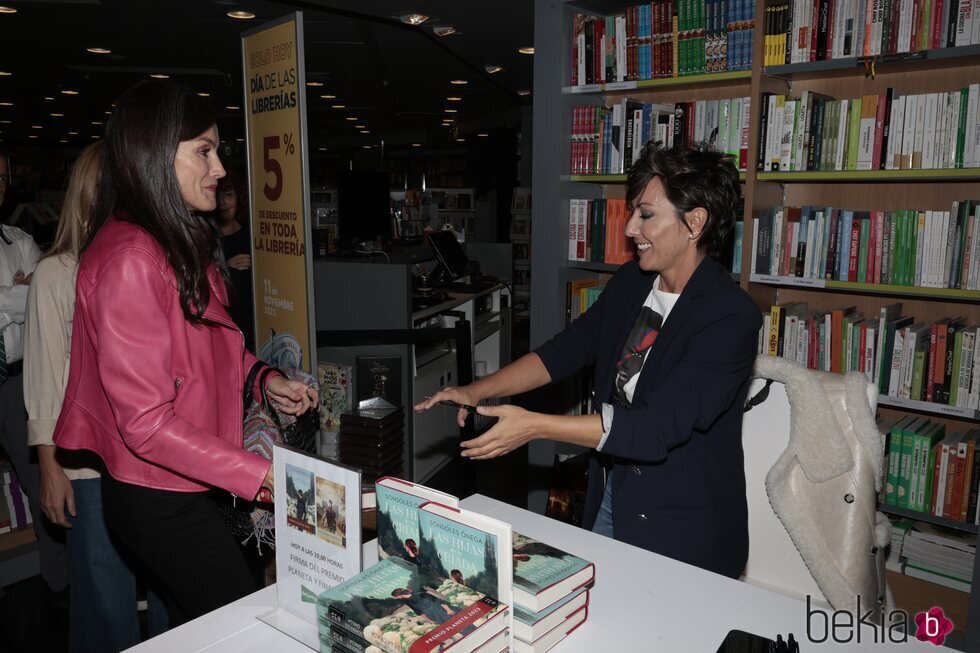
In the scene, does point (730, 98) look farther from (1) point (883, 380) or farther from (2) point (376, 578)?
(2) point (376, 578)

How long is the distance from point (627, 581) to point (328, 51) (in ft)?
23.1

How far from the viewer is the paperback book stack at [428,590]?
3.25 ft

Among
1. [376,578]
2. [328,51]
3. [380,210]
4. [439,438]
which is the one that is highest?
[328,51]

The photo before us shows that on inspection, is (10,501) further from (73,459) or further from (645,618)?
(645,618)

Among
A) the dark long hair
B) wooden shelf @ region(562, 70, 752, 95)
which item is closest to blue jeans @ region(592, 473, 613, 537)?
the dark long hair

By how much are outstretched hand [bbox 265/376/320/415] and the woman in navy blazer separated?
1.14 feet

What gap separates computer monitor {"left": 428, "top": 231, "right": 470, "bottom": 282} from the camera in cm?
540

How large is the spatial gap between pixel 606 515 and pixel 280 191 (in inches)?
74.7

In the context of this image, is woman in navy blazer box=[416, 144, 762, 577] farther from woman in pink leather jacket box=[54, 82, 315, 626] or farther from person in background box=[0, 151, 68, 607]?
person in background box=[0, 151, 68, 607]

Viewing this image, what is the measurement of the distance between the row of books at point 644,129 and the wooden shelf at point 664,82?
0.08 meters

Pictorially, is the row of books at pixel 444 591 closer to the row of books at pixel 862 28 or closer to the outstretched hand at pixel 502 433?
the outstretched hand at pixel 502 433

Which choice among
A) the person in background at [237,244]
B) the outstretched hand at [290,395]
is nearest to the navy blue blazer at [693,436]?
the outstretched hand at [290,395]

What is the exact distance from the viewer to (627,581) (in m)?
1.38

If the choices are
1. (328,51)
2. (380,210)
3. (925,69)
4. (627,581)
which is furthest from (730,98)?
(328,51)
